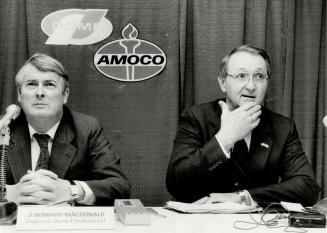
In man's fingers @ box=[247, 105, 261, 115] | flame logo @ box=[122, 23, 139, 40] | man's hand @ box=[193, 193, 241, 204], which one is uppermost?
flame logo @ box=[122, 23, 139, 40]

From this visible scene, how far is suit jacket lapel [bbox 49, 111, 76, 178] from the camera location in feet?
8.33

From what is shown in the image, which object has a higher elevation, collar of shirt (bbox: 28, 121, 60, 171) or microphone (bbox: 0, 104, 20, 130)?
microphone (bbox: 0, 104, 20, 130)

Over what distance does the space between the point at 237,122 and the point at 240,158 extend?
0.21 metres

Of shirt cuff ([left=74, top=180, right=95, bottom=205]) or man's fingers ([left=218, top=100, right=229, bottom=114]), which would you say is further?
man's fingers ([left=218, top=100, right=229, bottom=114])

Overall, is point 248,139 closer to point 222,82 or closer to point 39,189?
point 222,82

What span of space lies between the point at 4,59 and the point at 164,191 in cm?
134

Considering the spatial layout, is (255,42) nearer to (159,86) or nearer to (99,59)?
(159,86)

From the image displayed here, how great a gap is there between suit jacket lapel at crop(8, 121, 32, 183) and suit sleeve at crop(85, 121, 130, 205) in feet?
1.07

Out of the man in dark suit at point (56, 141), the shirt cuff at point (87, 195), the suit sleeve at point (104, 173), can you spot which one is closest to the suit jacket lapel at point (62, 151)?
the man in dark suit at point (56, 141)

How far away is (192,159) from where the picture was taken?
253cm

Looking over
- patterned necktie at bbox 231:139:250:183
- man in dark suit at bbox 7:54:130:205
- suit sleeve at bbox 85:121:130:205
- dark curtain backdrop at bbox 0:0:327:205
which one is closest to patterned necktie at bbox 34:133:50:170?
man in dark suit at bbox 7:54:130:205

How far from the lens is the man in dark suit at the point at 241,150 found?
8.19 ft

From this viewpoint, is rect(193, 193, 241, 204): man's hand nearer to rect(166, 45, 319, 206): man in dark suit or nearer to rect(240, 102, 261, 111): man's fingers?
rect(166, 45, 319, 206): man in dark suit

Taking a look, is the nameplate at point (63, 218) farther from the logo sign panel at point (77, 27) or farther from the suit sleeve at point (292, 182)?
the logo sign panel at point (77, 27)
